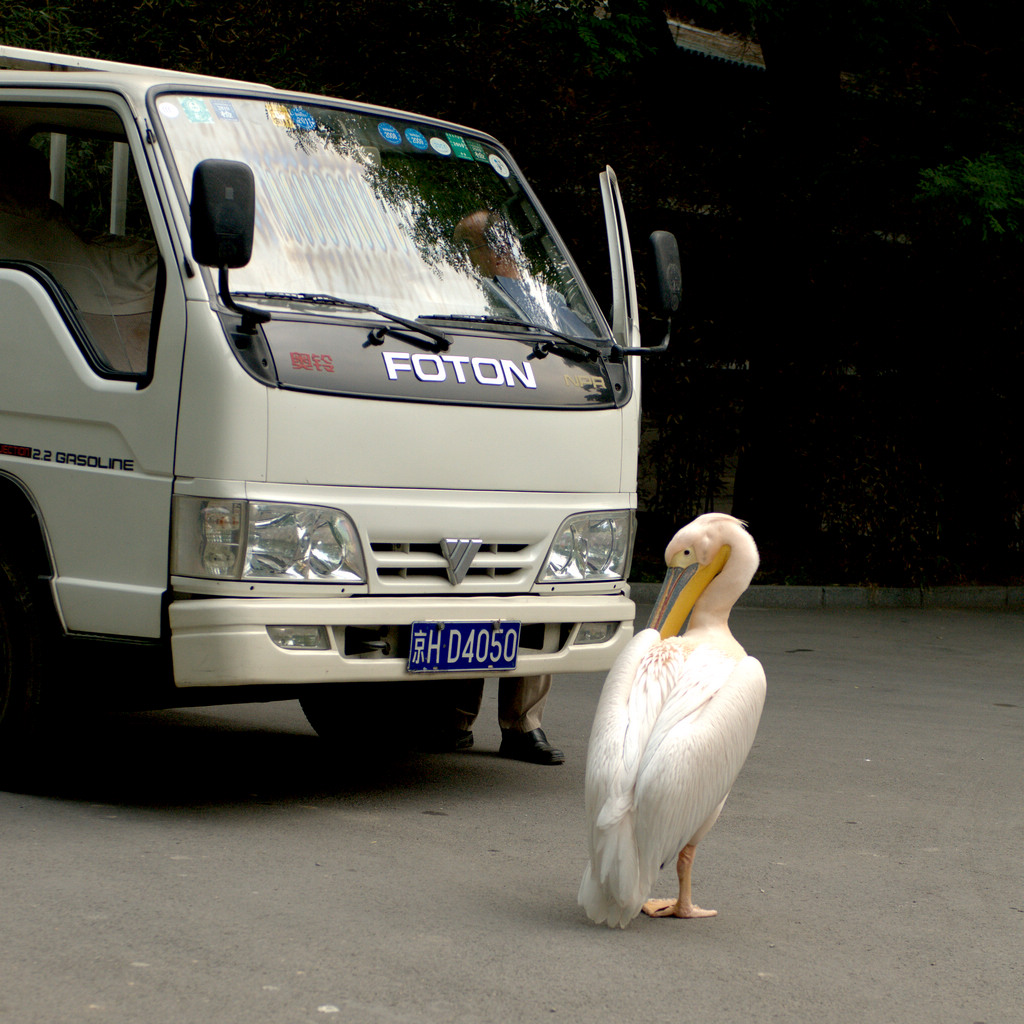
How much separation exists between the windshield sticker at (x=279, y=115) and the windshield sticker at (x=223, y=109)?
16 cm

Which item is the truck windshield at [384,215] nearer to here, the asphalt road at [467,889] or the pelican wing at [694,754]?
the asphalt road at [467,889]

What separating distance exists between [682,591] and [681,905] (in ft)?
2.95

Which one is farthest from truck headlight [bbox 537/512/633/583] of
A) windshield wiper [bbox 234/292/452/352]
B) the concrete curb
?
Answer: the concrete curb

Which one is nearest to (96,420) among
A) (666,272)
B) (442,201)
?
(442,201)

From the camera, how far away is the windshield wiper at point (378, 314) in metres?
5.44

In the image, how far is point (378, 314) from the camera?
559cm

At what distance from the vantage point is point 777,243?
14211 millimetres

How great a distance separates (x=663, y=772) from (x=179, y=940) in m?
1.31

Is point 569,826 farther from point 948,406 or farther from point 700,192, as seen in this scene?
point 948,406

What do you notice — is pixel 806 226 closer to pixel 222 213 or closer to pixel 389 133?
pixel 389 133

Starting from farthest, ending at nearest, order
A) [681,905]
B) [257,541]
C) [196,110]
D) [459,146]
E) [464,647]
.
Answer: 1. [459,146]
2. [196,110]
3. [464,647]
4. [257,541]
5. [681,905]

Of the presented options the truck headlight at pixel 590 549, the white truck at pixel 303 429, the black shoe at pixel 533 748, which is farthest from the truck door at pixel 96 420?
the black shoe at pixel 533 748

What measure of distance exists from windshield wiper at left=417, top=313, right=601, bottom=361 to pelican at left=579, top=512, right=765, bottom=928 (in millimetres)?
1515

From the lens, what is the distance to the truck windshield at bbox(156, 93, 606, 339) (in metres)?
5.65
